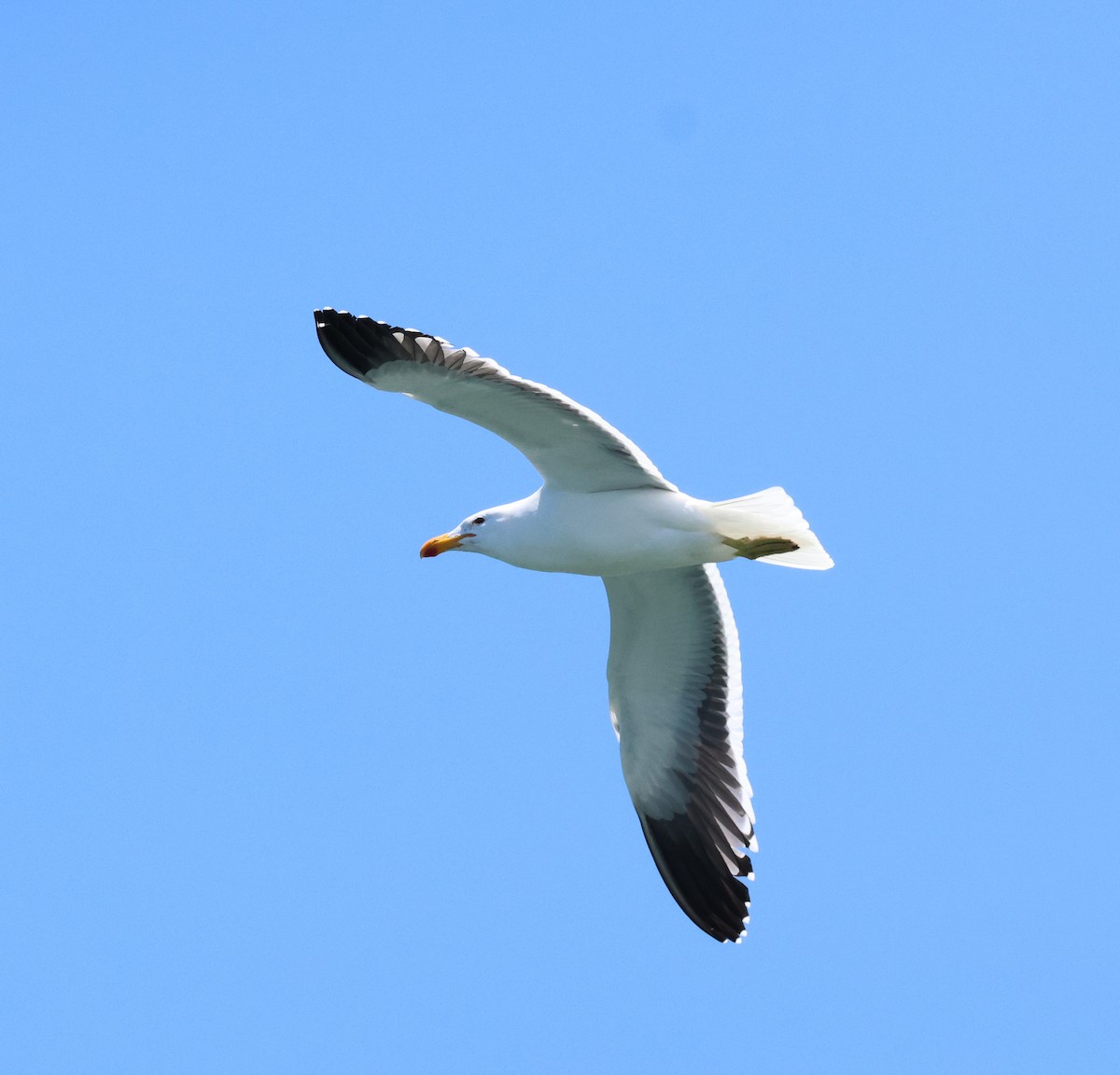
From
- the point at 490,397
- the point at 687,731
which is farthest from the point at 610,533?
the point at 687,731

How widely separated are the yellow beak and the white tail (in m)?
1.43

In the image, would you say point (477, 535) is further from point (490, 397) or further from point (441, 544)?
point (490, 397)

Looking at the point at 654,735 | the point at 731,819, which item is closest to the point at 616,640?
the point at 654,735

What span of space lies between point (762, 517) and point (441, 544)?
5.94ft

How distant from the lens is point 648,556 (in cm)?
897

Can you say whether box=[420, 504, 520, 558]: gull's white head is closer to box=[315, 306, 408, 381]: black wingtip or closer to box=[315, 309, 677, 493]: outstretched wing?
box=[315, 309, 677, 493]: outstretched wing

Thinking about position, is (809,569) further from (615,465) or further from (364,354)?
(364,354)

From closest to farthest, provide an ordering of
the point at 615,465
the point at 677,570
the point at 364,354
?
1. the point at 364,354
2. the point at 615,465
3. the point at 677,570

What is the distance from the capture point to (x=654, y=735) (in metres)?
10.1

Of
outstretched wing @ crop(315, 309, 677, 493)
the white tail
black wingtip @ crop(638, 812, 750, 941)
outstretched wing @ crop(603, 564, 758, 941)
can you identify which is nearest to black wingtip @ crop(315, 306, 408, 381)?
outstretched wing @ crop(315, 309, 677, 493)

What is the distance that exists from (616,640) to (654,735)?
0.63m

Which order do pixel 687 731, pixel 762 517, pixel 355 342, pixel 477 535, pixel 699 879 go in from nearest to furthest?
pixel 355 342
pixel 762 517
pixel 477 535
pixel 699 879
pixel 687 731

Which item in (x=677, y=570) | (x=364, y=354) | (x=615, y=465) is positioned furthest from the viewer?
(x=677, y=570)

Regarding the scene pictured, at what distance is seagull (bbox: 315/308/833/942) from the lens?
8.23 metres
